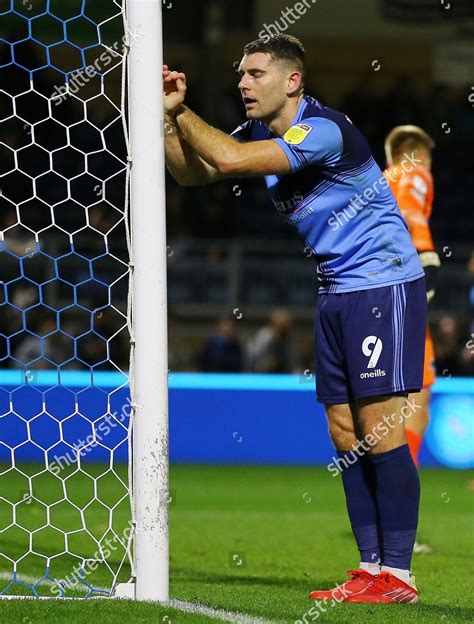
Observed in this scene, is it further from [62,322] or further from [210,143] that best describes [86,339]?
[210,143]

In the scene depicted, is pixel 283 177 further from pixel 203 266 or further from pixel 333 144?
pixel 203 266

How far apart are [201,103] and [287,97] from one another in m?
13.3

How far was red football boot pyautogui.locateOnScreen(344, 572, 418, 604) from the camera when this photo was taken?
3.96m

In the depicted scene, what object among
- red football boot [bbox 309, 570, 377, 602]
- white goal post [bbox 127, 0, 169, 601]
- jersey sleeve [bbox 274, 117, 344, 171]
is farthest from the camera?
red football boot [bbox 309, 570, 377, 602]

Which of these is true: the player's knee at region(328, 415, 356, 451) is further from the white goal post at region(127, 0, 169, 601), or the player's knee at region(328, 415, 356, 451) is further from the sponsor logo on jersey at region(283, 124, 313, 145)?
the sponsor logo on jersey at region(283, 124, 313, 145)

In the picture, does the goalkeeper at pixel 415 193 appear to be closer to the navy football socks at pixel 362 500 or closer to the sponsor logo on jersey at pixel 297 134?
the navy football socks at pixel 362 500

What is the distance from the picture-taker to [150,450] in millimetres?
3766

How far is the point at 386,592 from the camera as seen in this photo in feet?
13.1

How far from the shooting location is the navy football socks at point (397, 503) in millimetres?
4082

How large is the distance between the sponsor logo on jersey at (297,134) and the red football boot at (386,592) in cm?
153

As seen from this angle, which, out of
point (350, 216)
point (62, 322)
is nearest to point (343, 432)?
point (350, 216)

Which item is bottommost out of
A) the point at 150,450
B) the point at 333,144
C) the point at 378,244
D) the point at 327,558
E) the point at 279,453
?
the point at 279,453

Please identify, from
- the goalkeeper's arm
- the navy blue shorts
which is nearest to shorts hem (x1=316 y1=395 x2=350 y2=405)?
the navy blue shorts

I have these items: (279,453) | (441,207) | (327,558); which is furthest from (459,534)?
(441,207)
